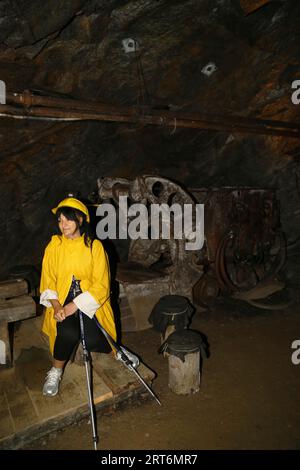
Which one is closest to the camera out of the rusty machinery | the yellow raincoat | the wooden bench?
the yellow raincoat

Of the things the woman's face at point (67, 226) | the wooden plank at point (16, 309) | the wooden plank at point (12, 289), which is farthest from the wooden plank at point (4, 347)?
the woman's face at point (67, 226)

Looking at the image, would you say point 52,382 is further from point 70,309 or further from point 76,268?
point 76,268

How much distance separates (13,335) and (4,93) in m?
3.64

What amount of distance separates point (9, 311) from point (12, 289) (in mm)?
448

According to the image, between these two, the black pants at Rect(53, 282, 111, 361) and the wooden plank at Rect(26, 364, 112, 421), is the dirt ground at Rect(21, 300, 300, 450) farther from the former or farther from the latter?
the black pants at Rect(53, 282, 111, 361)

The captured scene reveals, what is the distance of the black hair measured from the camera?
132 inches

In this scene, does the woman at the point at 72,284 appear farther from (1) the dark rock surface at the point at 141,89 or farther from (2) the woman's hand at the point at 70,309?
(1) the dark rock surface at the point at 141,89

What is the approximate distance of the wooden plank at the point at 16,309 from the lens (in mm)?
3893

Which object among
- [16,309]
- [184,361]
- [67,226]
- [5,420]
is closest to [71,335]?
[16,309]

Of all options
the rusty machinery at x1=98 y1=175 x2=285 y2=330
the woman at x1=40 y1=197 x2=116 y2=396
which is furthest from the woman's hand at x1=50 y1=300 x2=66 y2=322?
the rusty machinery at x1=98 y1=175 x2=285 y2=330

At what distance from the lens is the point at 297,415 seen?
3.72m

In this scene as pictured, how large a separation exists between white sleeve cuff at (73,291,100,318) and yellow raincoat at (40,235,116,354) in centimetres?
4

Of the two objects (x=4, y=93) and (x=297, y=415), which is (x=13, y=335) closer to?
(x=4, y=93)

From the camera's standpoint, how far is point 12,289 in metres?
4.27
